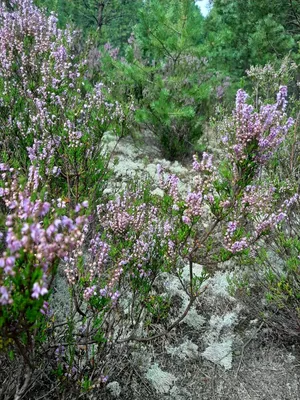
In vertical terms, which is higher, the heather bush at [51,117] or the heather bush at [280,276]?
the heather bush at [51,117]

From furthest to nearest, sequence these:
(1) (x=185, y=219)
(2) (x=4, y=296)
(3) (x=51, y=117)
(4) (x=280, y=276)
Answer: (4) (x=280, y=276) → (3) (x=51, y=117) → (1) (x=185, y=219) → (2) (x=4, y=296)

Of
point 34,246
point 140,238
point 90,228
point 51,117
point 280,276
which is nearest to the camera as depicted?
point 34,246

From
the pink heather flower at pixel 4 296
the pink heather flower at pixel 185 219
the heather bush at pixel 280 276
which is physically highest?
the pink heather flower at pixel 185 219

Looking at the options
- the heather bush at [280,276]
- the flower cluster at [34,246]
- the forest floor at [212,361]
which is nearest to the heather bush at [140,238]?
the flower cluster at [34,246]

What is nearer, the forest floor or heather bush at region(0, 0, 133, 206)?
heather bush at region(0, 0, 133, 206)

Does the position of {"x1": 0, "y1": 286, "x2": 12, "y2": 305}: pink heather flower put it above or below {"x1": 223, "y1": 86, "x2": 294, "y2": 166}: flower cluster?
below

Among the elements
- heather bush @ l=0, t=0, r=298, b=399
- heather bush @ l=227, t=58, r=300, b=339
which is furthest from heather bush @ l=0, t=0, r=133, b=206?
heather bush @ l=227, t=58, r=300, b=339

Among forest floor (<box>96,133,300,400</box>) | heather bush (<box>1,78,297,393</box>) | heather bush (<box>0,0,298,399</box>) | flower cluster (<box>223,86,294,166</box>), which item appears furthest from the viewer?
forest floor (<box>96,133,300,400</box>)

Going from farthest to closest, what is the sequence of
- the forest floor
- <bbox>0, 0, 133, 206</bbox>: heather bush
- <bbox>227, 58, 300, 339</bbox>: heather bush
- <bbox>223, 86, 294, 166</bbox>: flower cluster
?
<bbox>227, 58, 300, 339</bbox>: heather bush, the forest floor, <bbox>0, 0, 133, 206</bbox>: heather bush, <bbox>223, 86, 294, 166</bbox>: flower cluster

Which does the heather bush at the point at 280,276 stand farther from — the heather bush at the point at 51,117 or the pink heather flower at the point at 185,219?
the heather bush at the point at 51,117

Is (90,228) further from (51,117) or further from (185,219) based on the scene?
(185,219)

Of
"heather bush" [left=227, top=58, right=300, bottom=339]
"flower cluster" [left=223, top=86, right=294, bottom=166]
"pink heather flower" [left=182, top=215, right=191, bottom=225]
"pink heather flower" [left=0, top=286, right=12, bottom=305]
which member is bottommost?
"heather bush" [left=227, top=58, right=300, bottom=339]

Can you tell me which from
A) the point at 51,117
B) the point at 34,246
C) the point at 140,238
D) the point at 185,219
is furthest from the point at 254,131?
the point at 51,117

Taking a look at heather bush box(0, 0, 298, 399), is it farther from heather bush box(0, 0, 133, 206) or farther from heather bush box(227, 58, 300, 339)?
heather bush box(227, 58, 300, 339)
